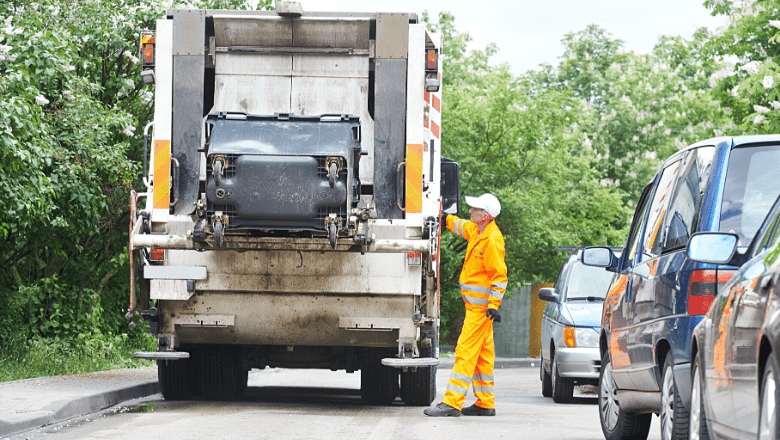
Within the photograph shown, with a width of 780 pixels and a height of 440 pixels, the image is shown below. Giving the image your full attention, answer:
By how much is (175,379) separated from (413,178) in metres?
3.21

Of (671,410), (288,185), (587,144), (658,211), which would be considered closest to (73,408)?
(288,185)

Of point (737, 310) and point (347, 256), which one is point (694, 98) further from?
point (737, 310)

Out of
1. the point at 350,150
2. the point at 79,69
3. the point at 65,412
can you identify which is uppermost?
the point at 79,69

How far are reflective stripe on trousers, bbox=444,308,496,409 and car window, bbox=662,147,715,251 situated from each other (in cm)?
342

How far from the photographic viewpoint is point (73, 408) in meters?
8.82

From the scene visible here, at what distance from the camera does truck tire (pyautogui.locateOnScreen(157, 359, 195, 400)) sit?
10234mm

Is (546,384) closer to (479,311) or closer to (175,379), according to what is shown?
(479,311)

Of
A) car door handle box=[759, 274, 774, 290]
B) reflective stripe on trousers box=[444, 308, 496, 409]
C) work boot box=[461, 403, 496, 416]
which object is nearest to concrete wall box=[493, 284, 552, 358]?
work boot box=[461, 403, 496, 416]

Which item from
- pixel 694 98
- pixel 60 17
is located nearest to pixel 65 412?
pixel 60 17

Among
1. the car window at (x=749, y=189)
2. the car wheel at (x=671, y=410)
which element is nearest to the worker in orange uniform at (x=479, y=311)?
the car wheel at (x=671, y=410)

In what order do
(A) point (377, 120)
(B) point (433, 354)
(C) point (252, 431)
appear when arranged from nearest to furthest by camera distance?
(C) point (252, 431)
(A) point (377, 120)
(B) point (433, 354)

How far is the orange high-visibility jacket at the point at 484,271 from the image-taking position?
9422 millimetres

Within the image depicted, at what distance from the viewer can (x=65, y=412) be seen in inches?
338

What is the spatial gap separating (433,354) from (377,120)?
2.55 m
